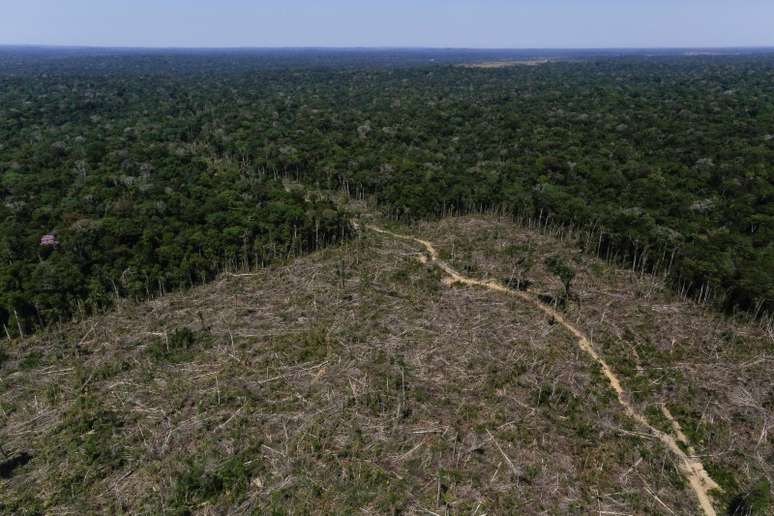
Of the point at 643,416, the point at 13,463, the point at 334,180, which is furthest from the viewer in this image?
the point at 334,180

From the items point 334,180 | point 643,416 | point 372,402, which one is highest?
point 334,180

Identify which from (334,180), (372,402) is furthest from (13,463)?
(334,180)

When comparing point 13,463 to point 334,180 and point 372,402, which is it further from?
point 334,180

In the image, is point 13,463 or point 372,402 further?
point 372,402

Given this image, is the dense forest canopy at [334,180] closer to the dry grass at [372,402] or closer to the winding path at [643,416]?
the dry grass at [372,402]

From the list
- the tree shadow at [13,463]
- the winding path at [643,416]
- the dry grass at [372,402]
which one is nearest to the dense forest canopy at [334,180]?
the dry grass at [372,402]

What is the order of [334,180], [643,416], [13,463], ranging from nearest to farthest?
[13,463] → [643,416] → [334,180]

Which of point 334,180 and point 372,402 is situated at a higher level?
point 334,180
